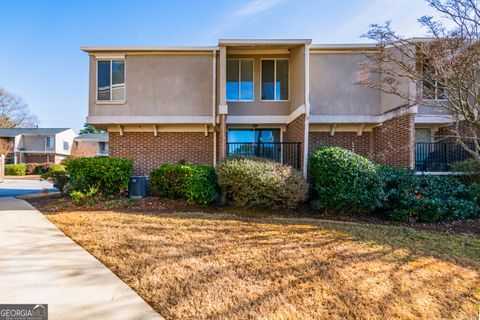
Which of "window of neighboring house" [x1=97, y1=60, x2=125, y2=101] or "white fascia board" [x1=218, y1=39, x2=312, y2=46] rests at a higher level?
"white fascia board" [x1=218, y1=39, x2=312, y2=46]

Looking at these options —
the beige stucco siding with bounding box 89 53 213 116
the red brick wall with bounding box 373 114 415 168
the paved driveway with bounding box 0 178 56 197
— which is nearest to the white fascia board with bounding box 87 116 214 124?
the beige stucco siding with bounding box 89 53 213 116

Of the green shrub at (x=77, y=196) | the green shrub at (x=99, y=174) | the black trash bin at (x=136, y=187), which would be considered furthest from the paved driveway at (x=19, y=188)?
the black trash bin at (x=136, y=187)

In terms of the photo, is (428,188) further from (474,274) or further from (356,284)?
(356,284)

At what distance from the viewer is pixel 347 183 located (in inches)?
270

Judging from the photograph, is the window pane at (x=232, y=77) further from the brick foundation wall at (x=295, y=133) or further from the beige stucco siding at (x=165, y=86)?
the brick foundation wall at (x=295, y=133)

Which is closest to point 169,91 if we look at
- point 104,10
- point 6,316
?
point 104,10

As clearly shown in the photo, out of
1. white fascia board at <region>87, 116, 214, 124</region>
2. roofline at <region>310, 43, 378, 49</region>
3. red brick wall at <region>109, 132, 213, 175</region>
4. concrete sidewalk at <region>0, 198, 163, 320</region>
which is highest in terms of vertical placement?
roofline at <region>310, 43, 378, 49</region>

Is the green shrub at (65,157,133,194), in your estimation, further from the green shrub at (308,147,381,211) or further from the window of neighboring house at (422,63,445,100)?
the window of neighboring house at (422,63,445,100)

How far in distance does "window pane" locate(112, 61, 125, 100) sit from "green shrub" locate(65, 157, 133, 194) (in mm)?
2938

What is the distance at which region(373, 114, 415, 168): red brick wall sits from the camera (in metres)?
8.73

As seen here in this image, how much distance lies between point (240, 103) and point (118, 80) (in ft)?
16.3

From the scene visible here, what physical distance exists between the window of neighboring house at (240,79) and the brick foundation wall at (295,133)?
211 centimetres

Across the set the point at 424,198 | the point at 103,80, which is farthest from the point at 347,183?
the point at 103,80

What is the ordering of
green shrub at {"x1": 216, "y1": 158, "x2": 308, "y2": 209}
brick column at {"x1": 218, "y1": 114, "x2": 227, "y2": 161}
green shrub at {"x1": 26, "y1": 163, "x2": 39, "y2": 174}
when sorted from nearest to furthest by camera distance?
green shrub at {"x1": 216, "y1": 158, "x2": 308, "y2": 209} → brick column at {"x1": 218, "y1": 114, "x2": 227, "y2": 161} → green shrub at {"x1": 26, "y1": 163, "x2": 39, "y2": 174}
